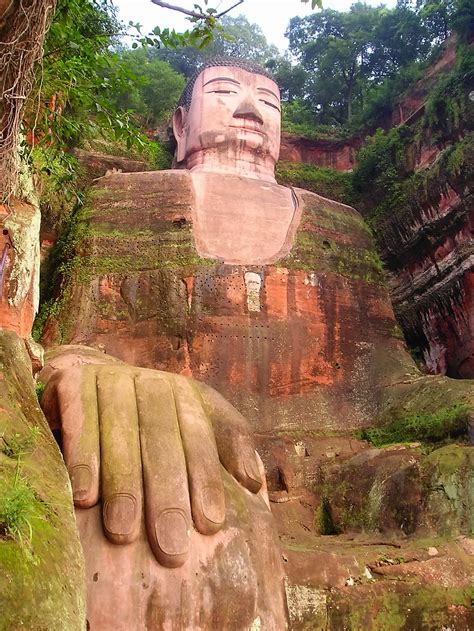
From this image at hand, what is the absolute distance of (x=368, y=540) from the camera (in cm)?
556

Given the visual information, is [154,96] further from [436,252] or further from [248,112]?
[436,252]

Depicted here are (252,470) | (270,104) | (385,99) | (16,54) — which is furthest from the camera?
(385,99)

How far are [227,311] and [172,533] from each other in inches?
205

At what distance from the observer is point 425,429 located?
7023mm

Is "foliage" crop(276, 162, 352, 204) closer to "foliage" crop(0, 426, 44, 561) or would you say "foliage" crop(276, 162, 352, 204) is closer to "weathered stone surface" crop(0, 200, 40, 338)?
"weathered stone surface" crop(0, 200, 40, 338)

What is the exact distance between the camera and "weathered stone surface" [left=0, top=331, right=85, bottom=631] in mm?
2389

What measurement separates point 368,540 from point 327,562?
1095 mm

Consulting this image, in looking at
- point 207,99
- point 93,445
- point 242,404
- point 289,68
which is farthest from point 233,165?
point 289,68

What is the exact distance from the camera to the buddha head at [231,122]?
11148 millimetres

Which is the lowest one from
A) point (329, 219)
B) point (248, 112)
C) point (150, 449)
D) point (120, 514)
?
point (120, 514)

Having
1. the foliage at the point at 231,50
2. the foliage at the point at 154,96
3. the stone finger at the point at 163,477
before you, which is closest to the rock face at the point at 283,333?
the stone finger at the point at 163,477

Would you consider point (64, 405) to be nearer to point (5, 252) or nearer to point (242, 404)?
point (5, 252)

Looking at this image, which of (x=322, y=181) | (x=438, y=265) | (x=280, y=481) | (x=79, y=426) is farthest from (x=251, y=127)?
(x=79, y=426)

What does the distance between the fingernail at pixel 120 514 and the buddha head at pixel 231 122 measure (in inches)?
301
